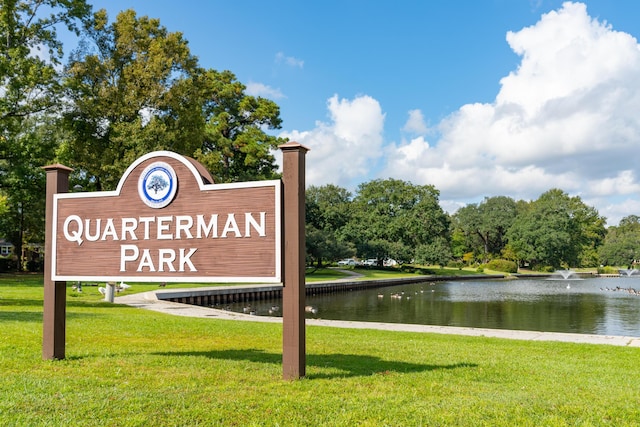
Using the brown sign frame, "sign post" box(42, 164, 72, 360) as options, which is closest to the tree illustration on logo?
the brown sign frame

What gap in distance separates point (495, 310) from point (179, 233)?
937 inches

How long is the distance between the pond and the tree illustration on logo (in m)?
16.6

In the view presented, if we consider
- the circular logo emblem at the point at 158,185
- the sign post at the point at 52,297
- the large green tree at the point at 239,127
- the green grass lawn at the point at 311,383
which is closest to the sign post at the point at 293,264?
the green grass lawn at the point at 311,383

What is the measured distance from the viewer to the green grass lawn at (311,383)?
15.5ft

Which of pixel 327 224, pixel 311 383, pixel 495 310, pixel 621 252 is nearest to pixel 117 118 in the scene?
pixel 495 310

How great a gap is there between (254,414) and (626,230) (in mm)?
143623

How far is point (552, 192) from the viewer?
100688 mm

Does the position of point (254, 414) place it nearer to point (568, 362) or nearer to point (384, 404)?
point (384, 404)

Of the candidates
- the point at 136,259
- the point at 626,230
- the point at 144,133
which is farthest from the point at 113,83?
the point at 626,230

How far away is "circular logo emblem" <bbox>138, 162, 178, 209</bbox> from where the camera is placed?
7107mm

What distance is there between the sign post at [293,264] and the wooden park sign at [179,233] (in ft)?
0.04

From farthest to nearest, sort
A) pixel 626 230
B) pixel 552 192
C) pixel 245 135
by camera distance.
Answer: pixel 626 230 < pixel 552 192 < pixel 245 135

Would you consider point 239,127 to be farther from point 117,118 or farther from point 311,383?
point 311,383

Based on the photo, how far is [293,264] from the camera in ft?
20.5
